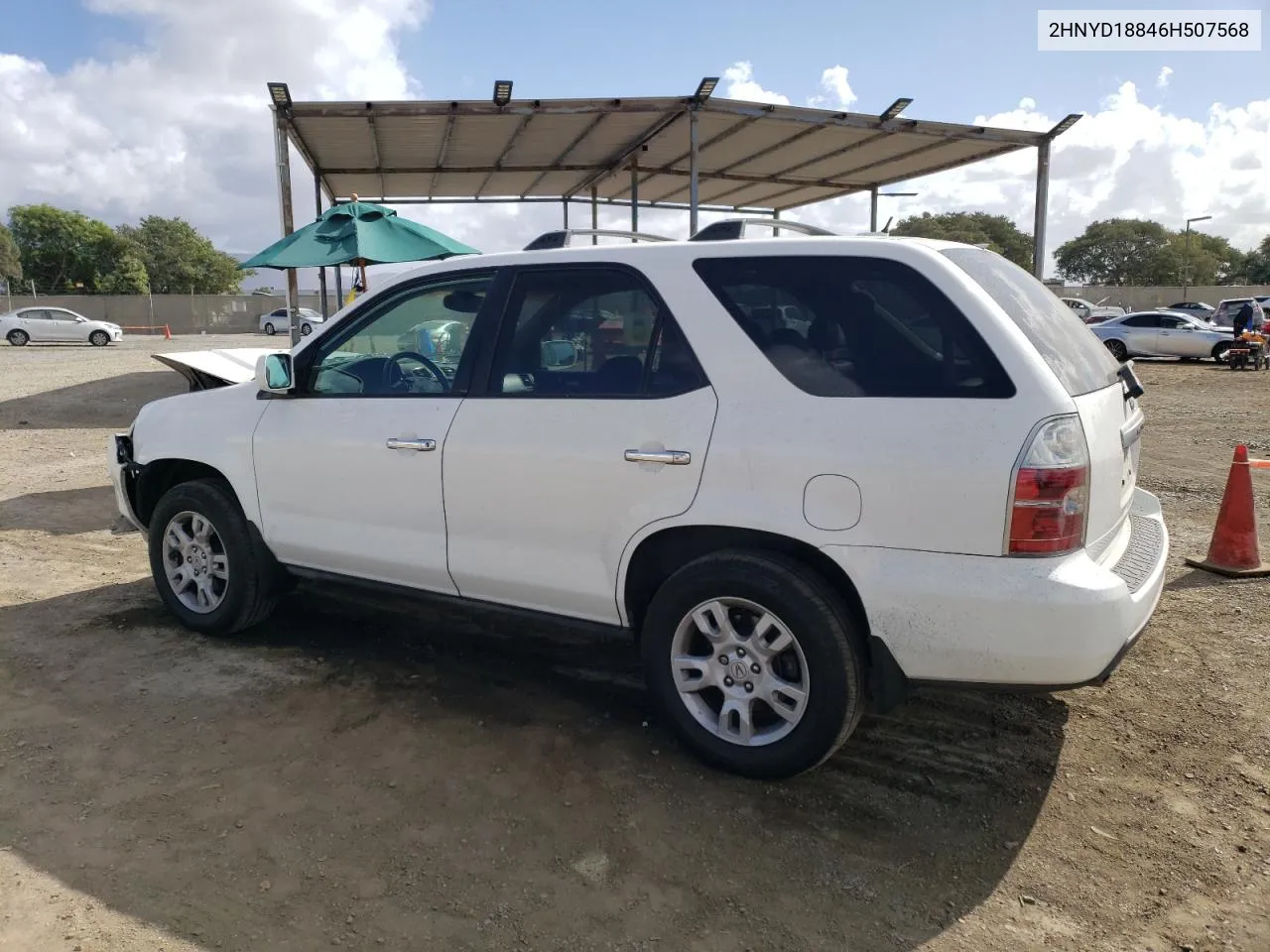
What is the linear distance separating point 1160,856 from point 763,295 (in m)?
2.17

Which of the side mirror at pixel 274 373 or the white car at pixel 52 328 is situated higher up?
the white car at pixel 52 328

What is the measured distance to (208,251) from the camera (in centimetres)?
8219

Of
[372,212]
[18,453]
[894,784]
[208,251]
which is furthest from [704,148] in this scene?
[208,251]

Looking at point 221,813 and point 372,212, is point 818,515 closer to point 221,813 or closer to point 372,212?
point 221,813

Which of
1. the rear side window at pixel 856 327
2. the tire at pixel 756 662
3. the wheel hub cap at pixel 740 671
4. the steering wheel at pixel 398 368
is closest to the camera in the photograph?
the rear side window at pixel 856 327

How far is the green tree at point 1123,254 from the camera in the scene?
6962 centimetres

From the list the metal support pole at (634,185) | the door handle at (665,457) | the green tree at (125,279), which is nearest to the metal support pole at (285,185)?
the metal support pole at (634,185)

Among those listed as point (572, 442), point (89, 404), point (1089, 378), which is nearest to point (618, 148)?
point (89, 404)

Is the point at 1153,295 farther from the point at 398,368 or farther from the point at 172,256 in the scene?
the point at 172,256

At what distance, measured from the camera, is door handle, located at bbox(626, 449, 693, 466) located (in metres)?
3.05

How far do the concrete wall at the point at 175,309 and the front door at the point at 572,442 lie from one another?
46.0 meters

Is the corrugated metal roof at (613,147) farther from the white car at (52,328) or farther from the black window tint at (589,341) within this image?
the white car at (52,328)

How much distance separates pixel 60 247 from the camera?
71688 millimetres

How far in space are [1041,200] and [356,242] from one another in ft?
30.6
